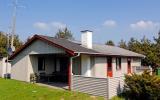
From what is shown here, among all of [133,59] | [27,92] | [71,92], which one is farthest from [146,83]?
[133,59]

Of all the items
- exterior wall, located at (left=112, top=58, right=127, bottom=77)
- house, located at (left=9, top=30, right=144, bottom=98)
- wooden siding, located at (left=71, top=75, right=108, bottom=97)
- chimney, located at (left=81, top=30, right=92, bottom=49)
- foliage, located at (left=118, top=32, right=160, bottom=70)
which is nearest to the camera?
wooden siding, located at (left=71, top=75, right=108, bottom=97)

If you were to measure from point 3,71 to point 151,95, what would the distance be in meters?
18.4

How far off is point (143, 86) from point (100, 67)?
25.5ft

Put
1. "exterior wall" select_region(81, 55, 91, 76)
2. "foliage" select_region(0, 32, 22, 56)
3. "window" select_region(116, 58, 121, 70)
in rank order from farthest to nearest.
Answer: "foliage" select_region(0, 32, 22, 56) < "window" select_region(116, 58, 121, 70) < "exterior wall" select_region(81, 55, 91, 76)

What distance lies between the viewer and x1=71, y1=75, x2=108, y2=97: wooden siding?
19000mm

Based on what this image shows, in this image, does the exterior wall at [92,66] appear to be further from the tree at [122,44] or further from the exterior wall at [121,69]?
the tree at [122,44]

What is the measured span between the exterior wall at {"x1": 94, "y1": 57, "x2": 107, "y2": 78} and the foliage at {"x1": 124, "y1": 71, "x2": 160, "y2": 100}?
18.7ft

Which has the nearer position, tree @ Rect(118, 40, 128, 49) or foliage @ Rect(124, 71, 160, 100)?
foliage @ Rect(124, 71, 160, 100)

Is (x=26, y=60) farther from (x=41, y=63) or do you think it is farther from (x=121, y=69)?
(x=121, y=69)

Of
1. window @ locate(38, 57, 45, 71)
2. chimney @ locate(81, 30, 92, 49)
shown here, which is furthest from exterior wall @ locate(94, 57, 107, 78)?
window @ locate(38, 57, 45, 71)

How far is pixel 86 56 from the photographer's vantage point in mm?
24500

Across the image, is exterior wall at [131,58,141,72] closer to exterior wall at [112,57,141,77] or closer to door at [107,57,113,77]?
exterior wall at [112,57,141,77]

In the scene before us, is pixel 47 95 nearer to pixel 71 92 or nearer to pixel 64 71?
pixel 71 92

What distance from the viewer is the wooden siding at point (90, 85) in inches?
748
